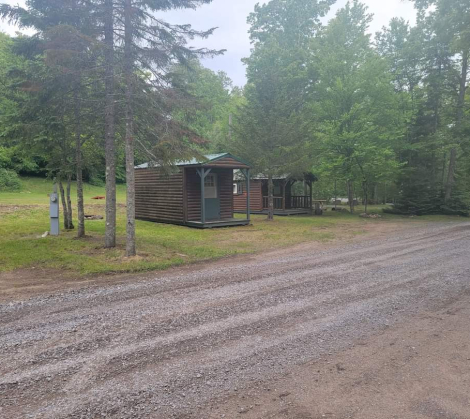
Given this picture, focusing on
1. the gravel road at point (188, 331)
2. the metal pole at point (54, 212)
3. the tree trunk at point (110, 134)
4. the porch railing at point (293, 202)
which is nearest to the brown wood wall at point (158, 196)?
the metal pole at point (54, 212)

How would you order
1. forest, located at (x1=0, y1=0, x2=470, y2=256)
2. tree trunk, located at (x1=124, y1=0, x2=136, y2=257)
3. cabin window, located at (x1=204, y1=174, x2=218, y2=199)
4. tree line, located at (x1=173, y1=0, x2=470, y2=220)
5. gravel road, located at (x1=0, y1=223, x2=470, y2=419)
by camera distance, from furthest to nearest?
tree line, located at (x1=173, y1=0, x2=470, y2=220)
cabin window, located at (x1=204, y1=174, x2=218, y2=199)
forest, located at (x1=0, y1=0, x2=470, y2=256)
tree trunk, located at (x1=124, y1=0, x2=136, y2=257)
gravel road, located at (x1=0, y1=223, x2=470, y2=419)

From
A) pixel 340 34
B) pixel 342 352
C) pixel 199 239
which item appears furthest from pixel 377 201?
pixel 342 352

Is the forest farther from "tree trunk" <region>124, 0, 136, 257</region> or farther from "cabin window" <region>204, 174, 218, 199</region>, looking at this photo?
"cabin window" <region>204, 174, 218, 199</region>

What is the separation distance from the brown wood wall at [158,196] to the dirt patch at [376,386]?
12.1m

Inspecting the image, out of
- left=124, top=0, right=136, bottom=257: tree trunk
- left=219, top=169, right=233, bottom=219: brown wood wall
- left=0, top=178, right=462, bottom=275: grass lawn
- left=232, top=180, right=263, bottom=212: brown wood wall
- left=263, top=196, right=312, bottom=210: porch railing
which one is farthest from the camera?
left=263, top=196, right=312, bottom=210: porch railing

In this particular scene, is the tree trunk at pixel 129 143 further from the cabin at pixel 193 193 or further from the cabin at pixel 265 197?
the cabin at pixel 265 197

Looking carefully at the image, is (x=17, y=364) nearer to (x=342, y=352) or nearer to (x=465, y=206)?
(x=342, y=352)

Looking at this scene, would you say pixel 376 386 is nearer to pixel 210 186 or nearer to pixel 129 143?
pixel 129 143

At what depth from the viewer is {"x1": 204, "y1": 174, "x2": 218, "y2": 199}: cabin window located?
15.6 m

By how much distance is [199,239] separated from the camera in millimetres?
11352

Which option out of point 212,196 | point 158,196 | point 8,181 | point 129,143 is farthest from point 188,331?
point 8,181

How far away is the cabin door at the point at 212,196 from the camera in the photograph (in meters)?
15.6

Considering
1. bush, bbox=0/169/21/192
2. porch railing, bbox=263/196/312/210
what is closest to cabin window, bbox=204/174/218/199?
porch railing, bbox=263/196/312/210

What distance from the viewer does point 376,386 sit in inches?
115
